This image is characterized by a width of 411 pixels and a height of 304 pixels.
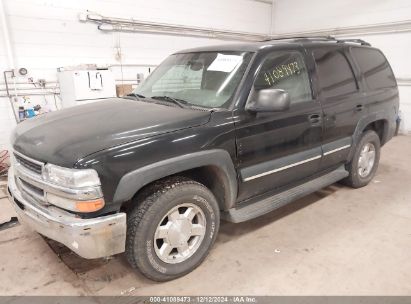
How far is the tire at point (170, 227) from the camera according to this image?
6.56 ft

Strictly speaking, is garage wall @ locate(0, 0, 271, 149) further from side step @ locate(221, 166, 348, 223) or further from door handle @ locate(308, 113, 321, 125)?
door handle @ locate(308, 113, 321, 125)

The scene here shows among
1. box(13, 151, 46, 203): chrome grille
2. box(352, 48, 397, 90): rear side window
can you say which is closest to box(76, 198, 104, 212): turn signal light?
box(13, 151, 46, 203): chrome grille

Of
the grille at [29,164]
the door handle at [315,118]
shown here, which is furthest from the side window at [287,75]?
the grille at [29,164]

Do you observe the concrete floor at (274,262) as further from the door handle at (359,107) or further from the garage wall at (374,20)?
the garage wall at (374,20)

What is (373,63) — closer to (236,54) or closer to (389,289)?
(236,54)

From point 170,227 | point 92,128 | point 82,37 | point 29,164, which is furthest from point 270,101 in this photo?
point 82,37

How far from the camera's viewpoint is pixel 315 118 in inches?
113

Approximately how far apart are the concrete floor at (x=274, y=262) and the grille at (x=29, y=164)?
0.86m

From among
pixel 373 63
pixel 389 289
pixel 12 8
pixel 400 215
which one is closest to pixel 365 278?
pixel 389 289

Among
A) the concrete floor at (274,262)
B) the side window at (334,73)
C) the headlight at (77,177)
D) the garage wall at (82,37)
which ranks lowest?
the concrete floor at (274,262)

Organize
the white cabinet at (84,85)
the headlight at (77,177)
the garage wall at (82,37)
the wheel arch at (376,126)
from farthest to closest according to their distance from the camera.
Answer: the garage wall at (82,37)
the white cabinet at (84,85)
the wheel arch at (376,126)
the headlight at (77,177)

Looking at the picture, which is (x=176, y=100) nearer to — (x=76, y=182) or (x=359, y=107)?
(x=76, y=182)

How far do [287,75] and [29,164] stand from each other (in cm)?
217

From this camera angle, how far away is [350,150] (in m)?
3.44
